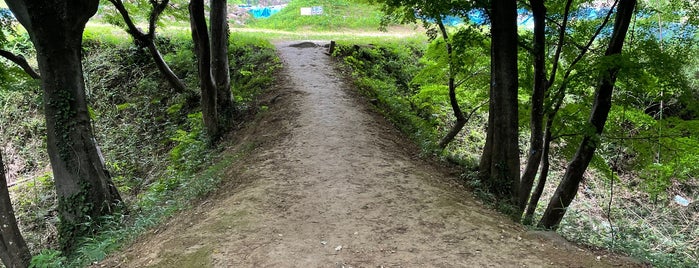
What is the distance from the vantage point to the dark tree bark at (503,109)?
24.2ft

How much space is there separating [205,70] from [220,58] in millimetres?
1312

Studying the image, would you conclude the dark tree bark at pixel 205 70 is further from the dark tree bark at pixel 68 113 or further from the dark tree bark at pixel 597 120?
the dark tree bark at pixel 597 120

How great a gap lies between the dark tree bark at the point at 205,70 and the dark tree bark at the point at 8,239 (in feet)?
14.1

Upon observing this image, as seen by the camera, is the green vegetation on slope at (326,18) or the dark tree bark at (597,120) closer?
the dark tree bark at (597,120)

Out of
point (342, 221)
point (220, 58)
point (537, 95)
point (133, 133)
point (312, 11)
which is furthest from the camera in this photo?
point (312, 11)

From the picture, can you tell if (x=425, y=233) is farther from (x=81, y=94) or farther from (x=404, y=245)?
(x=81, y=94)

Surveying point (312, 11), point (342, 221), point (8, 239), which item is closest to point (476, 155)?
point (342, 221)

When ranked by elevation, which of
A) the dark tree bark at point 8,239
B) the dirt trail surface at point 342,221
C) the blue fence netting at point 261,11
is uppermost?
the blue fence netting at point 261,11

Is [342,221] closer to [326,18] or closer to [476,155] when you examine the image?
[476,155]

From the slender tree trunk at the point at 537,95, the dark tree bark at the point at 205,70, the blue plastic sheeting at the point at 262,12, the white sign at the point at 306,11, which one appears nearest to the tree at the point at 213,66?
the dark tree bark at the point at 205,70

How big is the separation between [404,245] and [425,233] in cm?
47

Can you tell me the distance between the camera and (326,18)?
27.1 metres

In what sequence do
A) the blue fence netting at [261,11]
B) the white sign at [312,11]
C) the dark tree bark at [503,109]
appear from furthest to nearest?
the blue fence netting at [261,11] → the white sign at [312,11] → the dark tree bark at [503,109]

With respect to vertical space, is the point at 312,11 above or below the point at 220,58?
above
